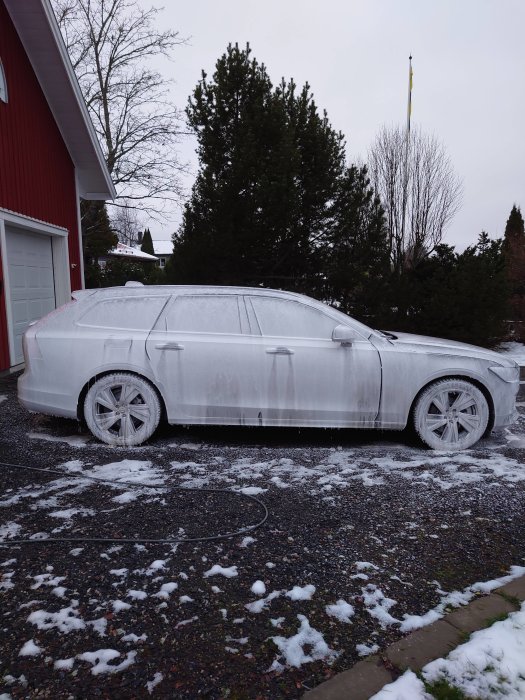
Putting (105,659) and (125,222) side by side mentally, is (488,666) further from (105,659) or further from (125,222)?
(125,222)

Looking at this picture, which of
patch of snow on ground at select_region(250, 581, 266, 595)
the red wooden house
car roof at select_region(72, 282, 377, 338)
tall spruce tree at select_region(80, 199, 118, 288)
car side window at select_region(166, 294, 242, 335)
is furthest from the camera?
tall spruce tree at select_region(80, 199, 118, 288)

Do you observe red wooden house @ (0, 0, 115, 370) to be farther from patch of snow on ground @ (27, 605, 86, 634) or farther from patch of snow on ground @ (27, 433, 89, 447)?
patch of snow on ground @ (27, 605, 86, 634)

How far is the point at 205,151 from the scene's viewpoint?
1085 cm

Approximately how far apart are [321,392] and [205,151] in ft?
25.7

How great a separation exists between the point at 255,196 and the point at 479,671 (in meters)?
9.14

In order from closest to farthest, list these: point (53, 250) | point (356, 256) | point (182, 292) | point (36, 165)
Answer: point (182, 292), point (36, 165), point (53, 250), point (356, 256)

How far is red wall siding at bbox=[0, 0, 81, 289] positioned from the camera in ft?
27.2

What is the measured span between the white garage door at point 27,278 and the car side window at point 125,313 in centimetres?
405

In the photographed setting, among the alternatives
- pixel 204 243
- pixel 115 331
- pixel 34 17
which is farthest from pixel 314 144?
pixel 115 331

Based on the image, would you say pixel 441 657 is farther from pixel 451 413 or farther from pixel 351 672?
pixel 451 413

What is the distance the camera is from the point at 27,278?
362 inches

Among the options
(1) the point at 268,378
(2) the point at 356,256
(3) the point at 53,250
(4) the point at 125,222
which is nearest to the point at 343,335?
(1) the point at 268,378

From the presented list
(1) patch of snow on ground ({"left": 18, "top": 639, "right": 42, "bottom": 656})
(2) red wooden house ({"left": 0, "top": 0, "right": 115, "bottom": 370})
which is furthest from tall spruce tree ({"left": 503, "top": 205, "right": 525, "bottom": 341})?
(1) patch of snow on ground ({"left": 18, "top": 639, "right": 42, "bottom": 656})

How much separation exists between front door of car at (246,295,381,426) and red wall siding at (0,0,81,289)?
5.59 metres
